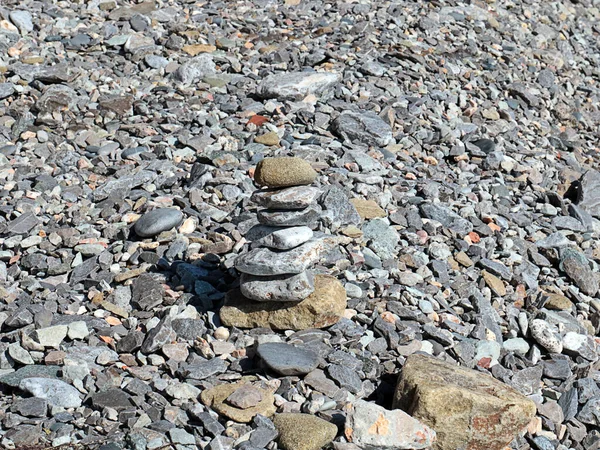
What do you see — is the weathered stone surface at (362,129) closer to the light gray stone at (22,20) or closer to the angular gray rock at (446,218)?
the angular gray rock at (446,218)

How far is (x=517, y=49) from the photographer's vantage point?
1340 cm

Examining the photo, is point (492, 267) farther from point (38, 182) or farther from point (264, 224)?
point (38, 182)

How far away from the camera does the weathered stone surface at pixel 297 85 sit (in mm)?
10211

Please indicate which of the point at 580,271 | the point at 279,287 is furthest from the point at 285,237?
the point at 580,271

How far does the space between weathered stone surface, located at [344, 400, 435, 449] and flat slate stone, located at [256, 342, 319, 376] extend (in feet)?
2.40

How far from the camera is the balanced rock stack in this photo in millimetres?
6219

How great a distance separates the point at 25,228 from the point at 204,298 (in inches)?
86.9

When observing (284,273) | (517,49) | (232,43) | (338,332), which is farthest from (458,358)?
(517,49)

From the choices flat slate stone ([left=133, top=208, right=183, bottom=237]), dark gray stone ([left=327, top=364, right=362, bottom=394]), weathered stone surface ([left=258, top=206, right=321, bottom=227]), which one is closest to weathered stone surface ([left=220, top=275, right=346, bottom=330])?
dark gray stone ([left=327, top=364, right=362, bottom=394])

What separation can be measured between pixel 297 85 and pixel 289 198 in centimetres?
444

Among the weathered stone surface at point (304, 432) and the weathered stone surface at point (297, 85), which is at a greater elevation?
the weathered stone surface at point (297, 85)

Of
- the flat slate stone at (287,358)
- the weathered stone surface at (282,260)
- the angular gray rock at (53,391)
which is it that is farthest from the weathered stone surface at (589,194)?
the angular gray rock at (53,391)

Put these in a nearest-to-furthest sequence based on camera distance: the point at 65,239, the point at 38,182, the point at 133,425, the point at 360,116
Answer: the point at 133,425 → the point at 65,239 → the point at 38,182 → the point at 360,116

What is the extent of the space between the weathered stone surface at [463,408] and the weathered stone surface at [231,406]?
3.26 ft
